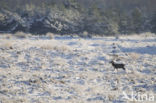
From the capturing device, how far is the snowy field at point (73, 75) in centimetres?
668

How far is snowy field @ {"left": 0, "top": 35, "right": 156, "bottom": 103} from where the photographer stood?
6.68 metres

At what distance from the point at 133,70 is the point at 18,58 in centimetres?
647

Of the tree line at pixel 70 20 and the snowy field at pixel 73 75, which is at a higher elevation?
the tree line at pixel 70 20

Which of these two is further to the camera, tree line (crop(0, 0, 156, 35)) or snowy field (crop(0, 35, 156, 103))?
tree line (crop(0, 0, 156, 35))

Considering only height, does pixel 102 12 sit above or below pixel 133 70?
above

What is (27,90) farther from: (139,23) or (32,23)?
(139,23)

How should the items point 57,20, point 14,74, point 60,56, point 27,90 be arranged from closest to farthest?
point 27,90
point 14,74
point 60,56
point 57,20

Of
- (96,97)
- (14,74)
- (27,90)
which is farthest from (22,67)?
(96,97)

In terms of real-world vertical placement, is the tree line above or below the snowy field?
above

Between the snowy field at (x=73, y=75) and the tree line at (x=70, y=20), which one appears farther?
the tree line at (x=70, y=20)

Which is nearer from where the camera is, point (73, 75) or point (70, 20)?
point (73, 75)

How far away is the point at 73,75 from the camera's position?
893 cm

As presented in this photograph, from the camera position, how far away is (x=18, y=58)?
11.1 meters

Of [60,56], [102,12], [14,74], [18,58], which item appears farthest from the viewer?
[102,12]
